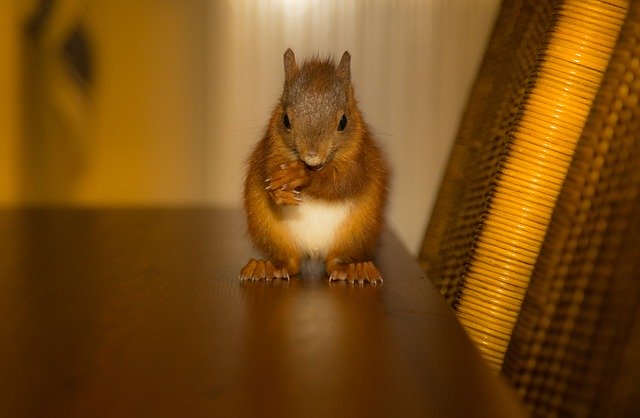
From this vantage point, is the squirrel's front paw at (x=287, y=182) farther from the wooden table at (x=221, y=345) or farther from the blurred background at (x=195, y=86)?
the blurred background at (x=195, y=86)

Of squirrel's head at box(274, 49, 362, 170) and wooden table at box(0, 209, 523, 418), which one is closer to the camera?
wooden table at box(0, 209, 523, 418)

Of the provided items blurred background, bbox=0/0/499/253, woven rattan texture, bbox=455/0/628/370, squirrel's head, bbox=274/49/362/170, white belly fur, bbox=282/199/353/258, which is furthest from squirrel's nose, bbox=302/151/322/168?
blurred background, bbox=0/0/499/253

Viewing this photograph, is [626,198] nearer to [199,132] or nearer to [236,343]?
[236,343]

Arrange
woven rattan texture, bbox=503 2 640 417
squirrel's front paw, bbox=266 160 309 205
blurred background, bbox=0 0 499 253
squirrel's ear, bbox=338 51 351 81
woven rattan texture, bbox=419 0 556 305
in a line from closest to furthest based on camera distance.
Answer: woven rattan texture, bbox=503 2 640 417, squirrel's front paw, bbox=266 160 309 205, squirrel's ear, bbox=338 51 351 81, woven rattan texture, bbox=419 0 556 305, blurred background, bbox=0 0 499 253

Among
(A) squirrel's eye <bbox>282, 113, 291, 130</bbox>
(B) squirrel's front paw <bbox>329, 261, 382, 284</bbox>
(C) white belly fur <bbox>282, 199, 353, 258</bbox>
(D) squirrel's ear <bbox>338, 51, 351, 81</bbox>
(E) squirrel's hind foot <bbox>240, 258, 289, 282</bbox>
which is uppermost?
(D) squirrel's ear <bbox>338, 51, 351, 81</bbox>

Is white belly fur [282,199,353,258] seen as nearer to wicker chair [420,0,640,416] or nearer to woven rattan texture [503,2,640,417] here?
wicker chair [420,0,640,416]

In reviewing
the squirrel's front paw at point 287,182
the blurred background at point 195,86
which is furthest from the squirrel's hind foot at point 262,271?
the blurred background at point 195,86
